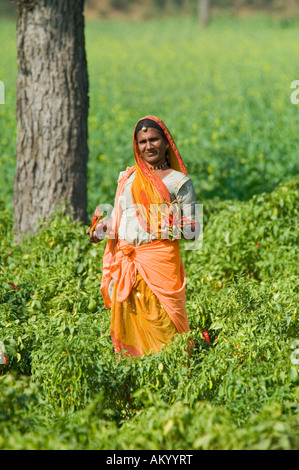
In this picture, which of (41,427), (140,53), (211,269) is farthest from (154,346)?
(140,53)

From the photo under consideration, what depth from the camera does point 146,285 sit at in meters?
3.65

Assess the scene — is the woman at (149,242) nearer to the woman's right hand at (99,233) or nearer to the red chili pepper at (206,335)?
the woman's right hand at (99,233)

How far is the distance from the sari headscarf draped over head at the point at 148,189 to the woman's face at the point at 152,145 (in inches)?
1.2

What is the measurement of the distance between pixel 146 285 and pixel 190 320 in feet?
2.18

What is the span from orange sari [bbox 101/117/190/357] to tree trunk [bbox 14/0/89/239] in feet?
6.29

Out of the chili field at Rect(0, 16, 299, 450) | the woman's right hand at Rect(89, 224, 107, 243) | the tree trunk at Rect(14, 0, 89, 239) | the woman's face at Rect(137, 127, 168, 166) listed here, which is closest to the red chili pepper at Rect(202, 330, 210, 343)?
the chili field at Rect(0, 16, 299, 450)

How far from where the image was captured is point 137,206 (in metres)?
3.60

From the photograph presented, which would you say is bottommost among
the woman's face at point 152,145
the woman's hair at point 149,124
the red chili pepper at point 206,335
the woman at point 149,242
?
the red chili pepper at point 206,335

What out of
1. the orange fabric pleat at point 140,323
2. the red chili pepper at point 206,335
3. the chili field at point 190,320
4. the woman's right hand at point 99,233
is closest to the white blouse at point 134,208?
the woman's right hand at point 99,233

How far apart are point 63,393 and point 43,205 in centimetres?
265

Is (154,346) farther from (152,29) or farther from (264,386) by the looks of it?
(152,29)

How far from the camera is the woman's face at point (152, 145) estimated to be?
3484mm

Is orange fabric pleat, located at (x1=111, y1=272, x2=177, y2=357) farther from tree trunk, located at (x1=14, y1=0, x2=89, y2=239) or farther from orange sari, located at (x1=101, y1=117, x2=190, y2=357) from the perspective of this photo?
tree trunk, located at (x1=14, y1=0, x2=89, y2=239)
